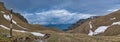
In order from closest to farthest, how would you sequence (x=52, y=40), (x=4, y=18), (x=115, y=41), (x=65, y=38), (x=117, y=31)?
(x=52, y=40), (x=65, y=38), (x=115, y=41), (x=4, y=18), (x=117, y=31)

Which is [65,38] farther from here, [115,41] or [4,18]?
[4,18]

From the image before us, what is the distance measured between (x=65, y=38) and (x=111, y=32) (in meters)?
115

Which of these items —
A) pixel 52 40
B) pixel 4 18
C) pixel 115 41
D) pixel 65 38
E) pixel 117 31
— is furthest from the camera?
pixel 117 31

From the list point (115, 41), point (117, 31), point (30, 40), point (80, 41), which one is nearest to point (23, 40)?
point (30, 40)

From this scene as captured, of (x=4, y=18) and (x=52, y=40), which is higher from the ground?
(x=4, y=18)

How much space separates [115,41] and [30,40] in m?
24.7

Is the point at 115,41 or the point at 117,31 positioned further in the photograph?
the point at 117,31

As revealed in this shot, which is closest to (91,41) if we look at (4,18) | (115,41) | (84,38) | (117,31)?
(84,38)

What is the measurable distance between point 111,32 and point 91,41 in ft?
364

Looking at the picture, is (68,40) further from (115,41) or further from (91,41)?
(115,41)

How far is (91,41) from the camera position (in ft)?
272

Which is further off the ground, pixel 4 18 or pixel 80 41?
pixel 4 18

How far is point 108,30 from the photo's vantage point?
19775 centimetres

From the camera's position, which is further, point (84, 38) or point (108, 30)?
point (108, 30)
